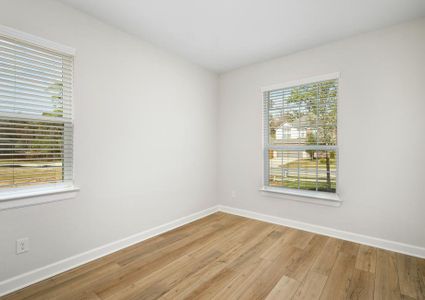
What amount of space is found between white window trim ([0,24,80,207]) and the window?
9.17ft

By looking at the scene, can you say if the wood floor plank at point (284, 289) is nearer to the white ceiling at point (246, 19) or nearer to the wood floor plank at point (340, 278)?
the wood floor plank at point (340, 278)

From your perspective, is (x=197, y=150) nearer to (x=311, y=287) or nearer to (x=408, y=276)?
(x=311, y=287)

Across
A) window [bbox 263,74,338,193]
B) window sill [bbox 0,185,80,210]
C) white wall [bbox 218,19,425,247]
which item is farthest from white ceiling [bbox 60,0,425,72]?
window sill [bbox 0,185,80,210]

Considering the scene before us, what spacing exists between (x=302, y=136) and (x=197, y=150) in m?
1.72

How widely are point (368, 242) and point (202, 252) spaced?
2.08m

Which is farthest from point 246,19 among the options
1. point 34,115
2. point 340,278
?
point 340,278

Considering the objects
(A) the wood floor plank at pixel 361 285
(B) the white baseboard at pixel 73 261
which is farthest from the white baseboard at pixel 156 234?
(A) the wood floor plank at pixel 361 285

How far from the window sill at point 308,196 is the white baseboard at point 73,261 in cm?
165

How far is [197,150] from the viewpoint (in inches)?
149

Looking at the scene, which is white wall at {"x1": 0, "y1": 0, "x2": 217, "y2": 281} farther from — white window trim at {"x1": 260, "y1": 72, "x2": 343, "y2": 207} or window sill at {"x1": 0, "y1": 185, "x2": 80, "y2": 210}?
white window trim at {"x1": 260, "y1": 72, "x2": 343, "y2": 207}

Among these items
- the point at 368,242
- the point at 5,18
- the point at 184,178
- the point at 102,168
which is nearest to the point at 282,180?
the point at 368,242

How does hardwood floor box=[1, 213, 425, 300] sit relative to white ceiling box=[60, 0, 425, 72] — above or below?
below

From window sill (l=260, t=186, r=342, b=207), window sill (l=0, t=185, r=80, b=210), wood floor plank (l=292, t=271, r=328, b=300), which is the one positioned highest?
window sill (l=0, t=185, r=80, b=210)

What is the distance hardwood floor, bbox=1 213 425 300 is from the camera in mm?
1840
